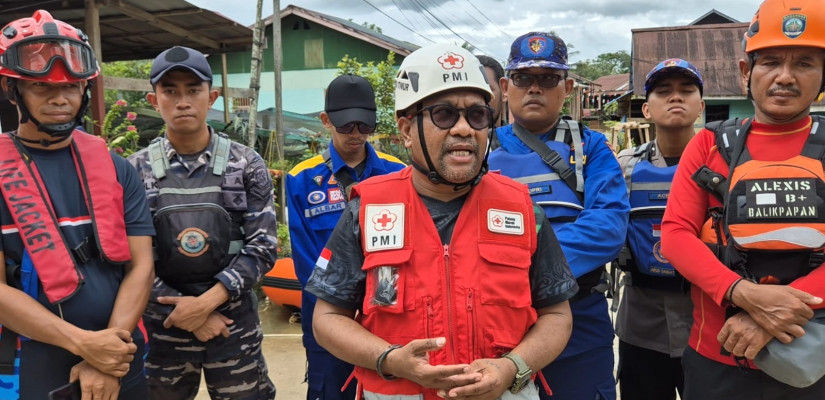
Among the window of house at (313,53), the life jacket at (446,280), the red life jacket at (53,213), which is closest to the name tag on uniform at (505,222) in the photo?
the life jacket at (446,280)

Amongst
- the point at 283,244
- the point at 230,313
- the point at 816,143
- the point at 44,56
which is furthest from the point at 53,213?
the point at 283,244

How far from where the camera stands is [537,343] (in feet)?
5.95

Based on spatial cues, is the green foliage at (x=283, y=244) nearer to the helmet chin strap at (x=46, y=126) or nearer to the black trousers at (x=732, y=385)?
the helmet chin strap at (x=46, y=126)

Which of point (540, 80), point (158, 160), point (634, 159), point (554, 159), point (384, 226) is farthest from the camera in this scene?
point (634, 159)

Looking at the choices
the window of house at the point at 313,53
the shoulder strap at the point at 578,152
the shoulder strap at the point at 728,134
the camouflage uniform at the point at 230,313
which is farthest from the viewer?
the window of house at the point at 313,53

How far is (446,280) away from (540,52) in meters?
1.33

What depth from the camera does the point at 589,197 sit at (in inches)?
98.4

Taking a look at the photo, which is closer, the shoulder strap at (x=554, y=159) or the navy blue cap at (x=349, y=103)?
the shoulder strap at (x=554, y=159)

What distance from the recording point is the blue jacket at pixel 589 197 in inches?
92.8

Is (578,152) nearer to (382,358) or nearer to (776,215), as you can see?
(776,215)

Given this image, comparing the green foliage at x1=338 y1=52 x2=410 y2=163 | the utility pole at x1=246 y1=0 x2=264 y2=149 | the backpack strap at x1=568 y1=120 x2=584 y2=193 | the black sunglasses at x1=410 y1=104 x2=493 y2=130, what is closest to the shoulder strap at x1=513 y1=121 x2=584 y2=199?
the backpack strap at x1=568 y1=120 x2=584 y2=193

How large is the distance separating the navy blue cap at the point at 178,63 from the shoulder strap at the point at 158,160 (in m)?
0.30

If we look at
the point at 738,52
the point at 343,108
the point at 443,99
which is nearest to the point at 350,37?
the point at 738,52

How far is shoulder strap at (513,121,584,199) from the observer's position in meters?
2.52
